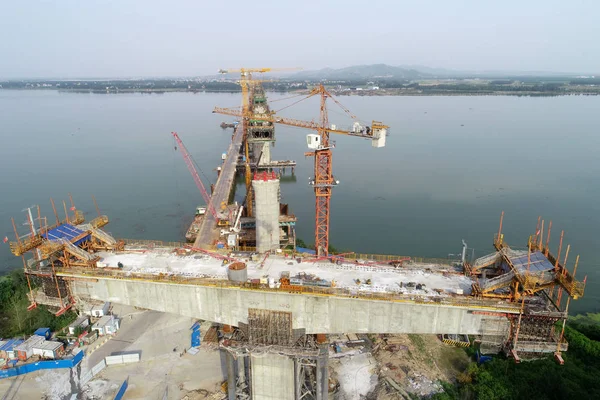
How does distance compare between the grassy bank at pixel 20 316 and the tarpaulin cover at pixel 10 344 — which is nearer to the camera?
the tarpaulin cover at pixel 10 344

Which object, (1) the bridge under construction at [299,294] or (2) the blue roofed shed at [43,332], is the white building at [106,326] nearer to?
(1) the bridge under construction at [299,294]

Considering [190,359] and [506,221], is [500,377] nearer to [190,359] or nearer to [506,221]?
[190,359]

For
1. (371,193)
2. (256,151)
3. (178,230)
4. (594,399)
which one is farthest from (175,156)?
(594,399)

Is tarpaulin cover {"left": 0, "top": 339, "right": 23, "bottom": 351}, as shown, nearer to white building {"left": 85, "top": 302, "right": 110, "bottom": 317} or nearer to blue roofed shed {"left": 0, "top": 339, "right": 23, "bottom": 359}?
blue roofed shed {"left": 0, "top": 339, "right": 23, "bottom": 359}

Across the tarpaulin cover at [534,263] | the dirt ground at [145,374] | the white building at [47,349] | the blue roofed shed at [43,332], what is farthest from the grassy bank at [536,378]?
the blue roofed shed at [43,332]

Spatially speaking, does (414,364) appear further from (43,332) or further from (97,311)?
(43,332)

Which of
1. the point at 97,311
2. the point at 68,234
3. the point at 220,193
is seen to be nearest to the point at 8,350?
the point at 97,311
